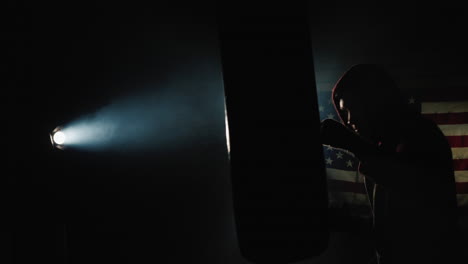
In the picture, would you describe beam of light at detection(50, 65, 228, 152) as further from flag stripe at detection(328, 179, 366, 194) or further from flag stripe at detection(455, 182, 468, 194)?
flag stripe at detection(455, 182, 468, 194)

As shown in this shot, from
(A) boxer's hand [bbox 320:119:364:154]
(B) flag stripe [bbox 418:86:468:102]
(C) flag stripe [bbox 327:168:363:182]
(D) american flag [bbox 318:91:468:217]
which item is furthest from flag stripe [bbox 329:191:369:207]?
(A) boxer's hand [bbox 320:119:364:154]

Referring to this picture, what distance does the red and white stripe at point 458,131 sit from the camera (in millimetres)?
3199

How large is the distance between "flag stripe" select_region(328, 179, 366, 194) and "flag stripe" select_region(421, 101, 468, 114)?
128 cm

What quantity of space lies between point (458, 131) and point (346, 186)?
Answer: 1.50m

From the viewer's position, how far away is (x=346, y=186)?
3752 millimetres

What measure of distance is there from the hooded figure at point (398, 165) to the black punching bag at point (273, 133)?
0.54 m

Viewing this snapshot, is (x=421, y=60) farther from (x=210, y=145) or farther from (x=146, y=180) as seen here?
(x=146, y=180)

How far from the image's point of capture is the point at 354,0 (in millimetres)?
2441

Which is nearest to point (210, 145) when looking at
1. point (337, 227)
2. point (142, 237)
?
point (142, 237)

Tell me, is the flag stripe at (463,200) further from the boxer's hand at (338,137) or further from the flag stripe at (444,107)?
the boxer's hand at (338,137)

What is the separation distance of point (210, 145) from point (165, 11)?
2.01 metres

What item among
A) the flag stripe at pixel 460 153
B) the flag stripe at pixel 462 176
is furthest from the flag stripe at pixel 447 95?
the flag stripe at pixel 462 176

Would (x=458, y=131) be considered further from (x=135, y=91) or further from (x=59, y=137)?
(x=59, y=137)

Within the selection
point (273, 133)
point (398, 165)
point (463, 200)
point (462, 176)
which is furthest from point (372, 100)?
point (463, 200)
